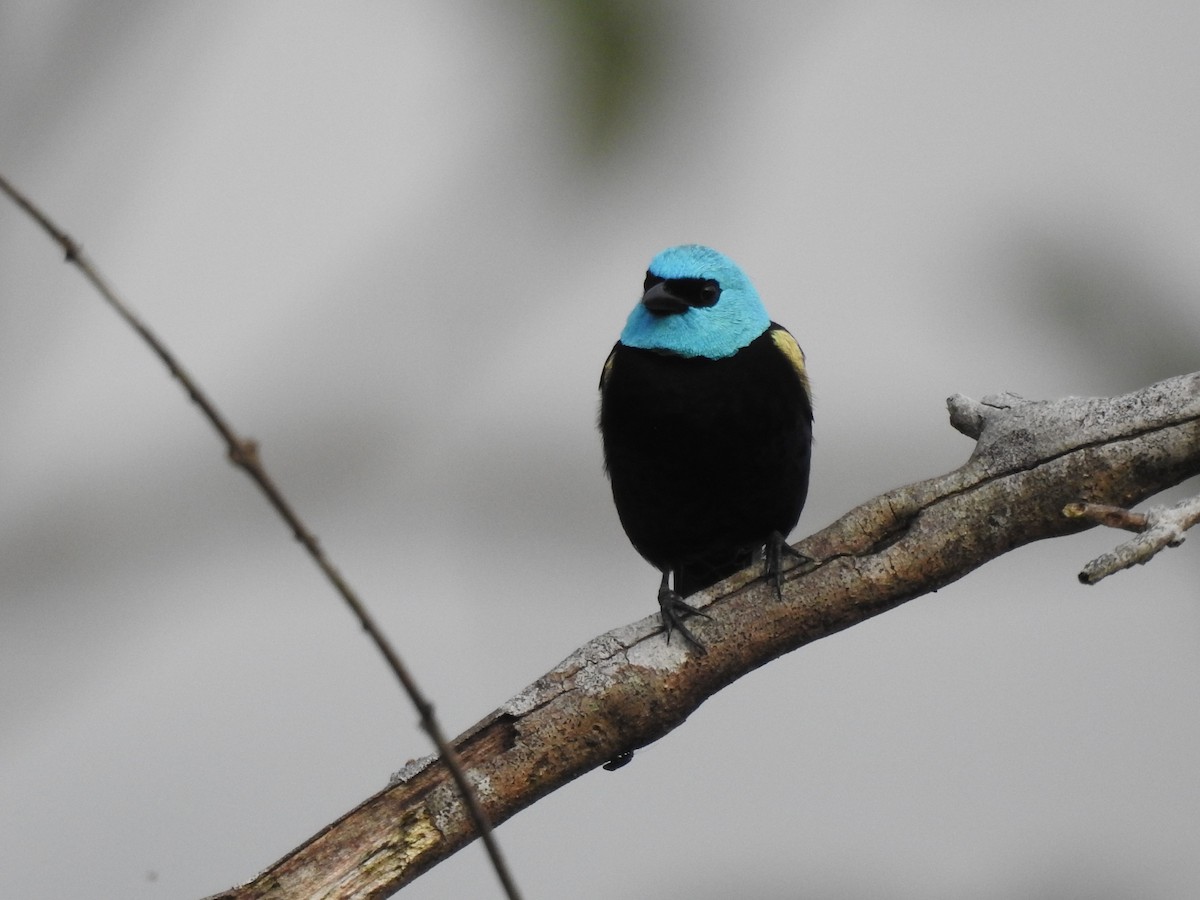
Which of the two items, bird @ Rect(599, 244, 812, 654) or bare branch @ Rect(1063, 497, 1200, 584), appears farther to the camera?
bird @ Rect(599, 244, 812, 654)

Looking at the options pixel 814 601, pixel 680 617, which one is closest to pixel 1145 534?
pixel 814 601

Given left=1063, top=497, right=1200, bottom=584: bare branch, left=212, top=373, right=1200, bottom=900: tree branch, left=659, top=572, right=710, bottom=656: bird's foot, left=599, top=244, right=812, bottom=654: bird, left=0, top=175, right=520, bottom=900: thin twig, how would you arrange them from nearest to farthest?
1. left=0, top=175, right=520, bottom=900: thin twig
2. left=1063, top=497, right=1200, bottom=584: bare branch
3. left=212, top=373, right=1200, bottom=900: tree branch
4. left=659, top=572, right=710, bottom=656: bird's foot
5. left=599, top=244, right=812, bottom=654: bird

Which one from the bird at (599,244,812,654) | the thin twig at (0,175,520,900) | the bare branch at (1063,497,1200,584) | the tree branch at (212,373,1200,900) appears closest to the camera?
the thin twig at (0,175,520,900)

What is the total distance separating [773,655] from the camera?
2.87 metres

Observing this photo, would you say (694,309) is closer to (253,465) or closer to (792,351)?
(792,351)

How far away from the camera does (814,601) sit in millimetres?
2787

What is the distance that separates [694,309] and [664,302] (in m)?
0.10

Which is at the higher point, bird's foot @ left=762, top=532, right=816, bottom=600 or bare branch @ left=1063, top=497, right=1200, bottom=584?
bird's foot @ left=762, top=532, right=816, bottom=600

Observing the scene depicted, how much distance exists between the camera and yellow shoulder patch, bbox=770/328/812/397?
400 centimetres

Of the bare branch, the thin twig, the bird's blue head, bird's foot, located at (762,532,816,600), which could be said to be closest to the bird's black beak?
the bird's blue head

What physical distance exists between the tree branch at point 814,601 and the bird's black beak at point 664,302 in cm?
122

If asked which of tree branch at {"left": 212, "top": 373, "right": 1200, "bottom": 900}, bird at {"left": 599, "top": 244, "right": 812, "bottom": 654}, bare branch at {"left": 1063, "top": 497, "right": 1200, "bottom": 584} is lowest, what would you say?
bare branch at {"left": 1063, "top": 497, "right": 1200, "bottom": 584}

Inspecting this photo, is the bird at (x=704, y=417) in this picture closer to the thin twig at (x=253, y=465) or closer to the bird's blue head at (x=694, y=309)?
the bird's blue head at (x=694, y=309)

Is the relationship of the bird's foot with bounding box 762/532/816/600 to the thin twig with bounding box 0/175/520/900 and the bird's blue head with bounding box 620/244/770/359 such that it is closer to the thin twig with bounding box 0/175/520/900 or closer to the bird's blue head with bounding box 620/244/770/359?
the bird's blue head with bounding box 620/244/770/359
